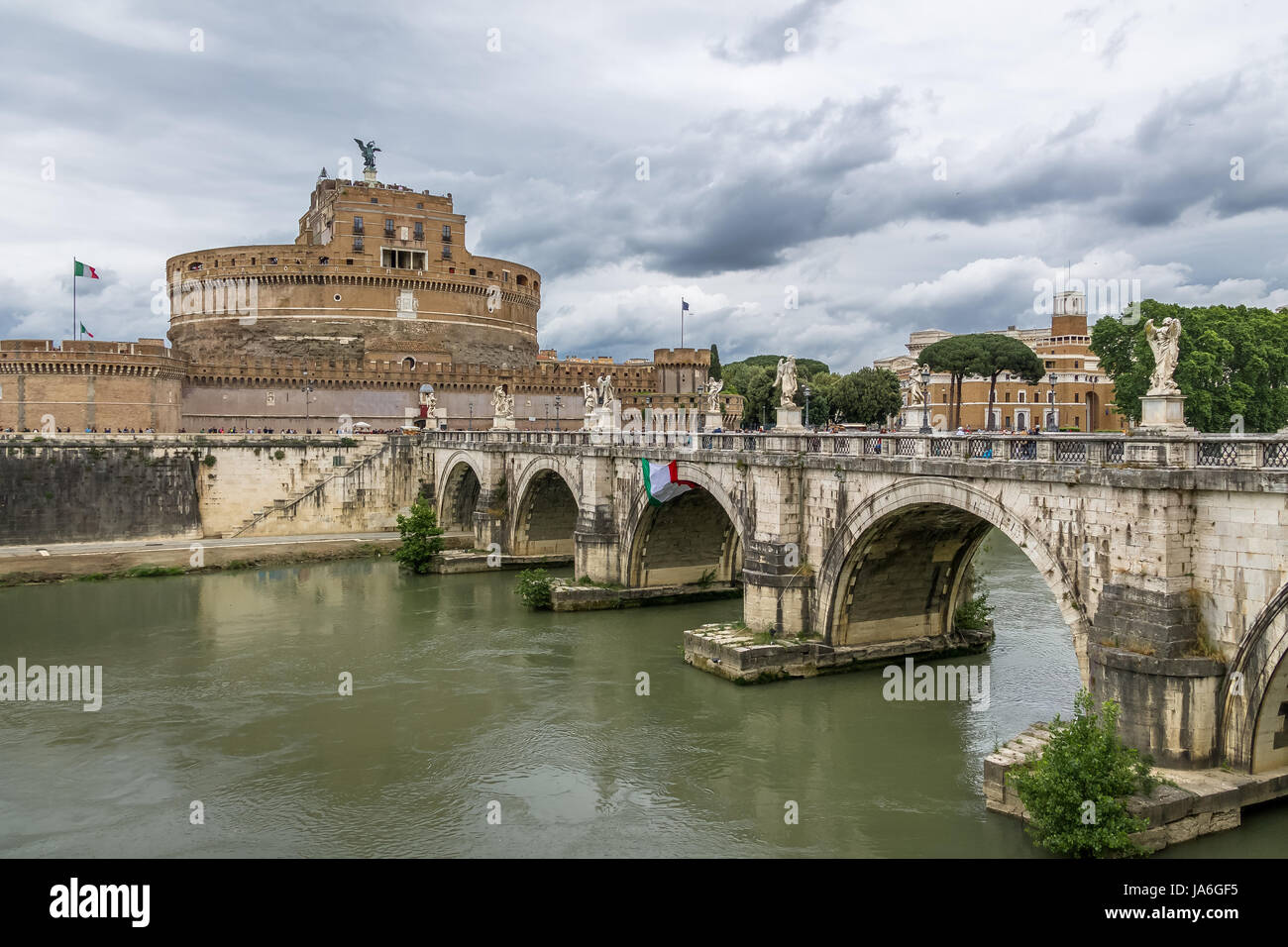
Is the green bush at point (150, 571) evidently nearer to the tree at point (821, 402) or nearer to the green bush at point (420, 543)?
the green bush at point (420, 543)

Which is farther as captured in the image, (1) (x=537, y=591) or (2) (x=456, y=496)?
(2) (x=456, y=496)

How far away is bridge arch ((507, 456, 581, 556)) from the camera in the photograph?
3606cm

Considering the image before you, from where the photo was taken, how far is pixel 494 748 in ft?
57.5

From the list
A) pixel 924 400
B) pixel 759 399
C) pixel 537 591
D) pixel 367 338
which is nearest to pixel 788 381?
pixel 924 400

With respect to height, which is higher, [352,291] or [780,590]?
[352,291]

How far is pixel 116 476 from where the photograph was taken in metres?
42.4

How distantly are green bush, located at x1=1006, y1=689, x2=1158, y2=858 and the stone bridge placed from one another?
4.18ft

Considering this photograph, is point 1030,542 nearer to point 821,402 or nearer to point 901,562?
point 901,562

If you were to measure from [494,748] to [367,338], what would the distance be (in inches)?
1985

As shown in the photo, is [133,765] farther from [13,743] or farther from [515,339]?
[515,339]

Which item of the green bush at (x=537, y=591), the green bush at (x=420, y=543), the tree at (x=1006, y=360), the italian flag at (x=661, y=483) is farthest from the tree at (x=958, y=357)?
the green bush at (x=537, y=591)

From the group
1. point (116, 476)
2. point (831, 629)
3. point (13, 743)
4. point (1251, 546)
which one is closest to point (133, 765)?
point (13, 743)

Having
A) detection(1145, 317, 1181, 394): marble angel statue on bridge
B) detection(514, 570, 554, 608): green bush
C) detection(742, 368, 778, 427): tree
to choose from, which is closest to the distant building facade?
detection(742, 368, 778, 427): tree
